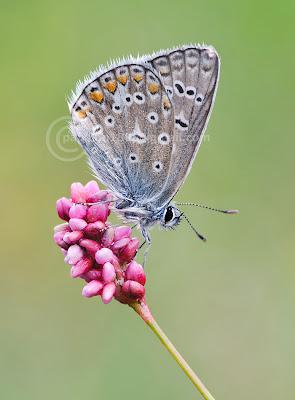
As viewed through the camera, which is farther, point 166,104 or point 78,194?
point 166,104

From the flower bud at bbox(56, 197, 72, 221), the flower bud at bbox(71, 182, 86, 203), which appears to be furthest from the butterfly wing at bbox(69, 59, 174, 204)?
the flower bud at bbox(56, 197, 72, 221)

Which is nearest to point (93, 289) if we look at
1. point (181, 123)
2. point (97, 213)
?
point (97, 213)

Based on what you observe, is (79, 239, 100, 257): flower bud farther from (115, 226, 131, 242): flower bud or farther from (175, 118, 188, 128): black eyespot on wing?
(175, 118, 188, 128): black eyespot on wing

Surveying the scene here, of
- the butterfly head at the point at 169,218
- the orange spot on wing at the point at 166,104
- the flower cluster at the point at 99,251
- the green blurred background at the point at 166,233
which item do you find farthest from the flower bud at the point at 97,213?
the green blurred background at the point at 166,233

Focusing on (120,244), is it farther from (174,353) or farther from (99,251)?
(174,353)

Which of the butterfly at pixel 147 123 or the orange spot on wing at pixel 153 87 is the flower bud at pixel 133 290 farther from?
the orange spot on wing at pixel 153 87

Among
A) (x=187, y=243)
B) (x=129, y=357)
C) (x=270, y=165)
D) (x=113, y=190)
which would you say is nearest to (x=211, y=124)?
(x=270, y=165)
